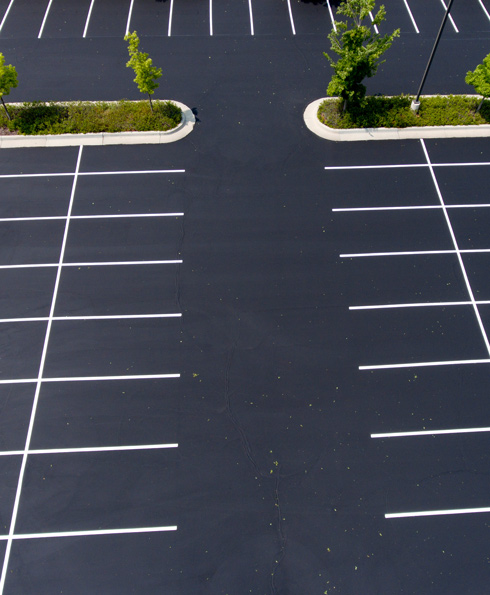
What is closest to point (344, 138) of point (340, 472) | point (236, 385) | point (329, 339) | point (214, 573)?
point (329, 339)

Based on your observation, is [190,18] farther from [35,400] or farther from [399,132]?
[35,400]

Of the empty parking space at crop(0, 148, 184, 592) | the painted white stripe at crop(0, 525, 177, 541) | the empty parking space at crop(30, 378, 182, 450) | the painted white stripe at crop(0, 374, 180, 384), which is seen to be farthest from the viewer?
the painted white stripe at crop(0, 374, 180, 384)

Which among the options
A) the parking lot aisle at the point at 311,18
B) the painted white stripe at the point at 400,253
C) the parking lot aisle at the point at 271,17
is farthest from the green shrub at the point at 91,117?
the painted white stripe at the point at 400,253

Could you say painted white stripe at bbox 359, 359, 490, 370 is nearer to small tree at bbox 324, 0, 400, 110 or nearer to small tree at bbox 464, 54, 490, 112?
small tree at bbox 324, 0, 400, 110

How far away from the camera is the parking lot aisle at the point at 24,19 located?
2140 centimetres

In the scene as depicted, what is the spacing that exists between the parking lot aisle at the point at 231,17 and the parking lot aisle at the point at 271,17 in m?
0.41

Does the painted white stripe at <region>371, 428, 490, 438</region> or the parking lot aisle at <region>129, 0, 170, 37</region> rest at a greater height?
the parking lot aisle at <region>129, 0, 170, 37</region>

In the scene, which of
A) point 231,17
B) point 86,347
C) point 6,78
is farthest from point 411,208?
point 6,78

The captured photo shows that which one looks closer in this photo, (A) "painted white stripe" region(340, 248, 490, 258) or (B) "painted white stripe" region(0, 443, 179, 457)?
(B) "painted white stripe" region(0, 443, 179, 457)

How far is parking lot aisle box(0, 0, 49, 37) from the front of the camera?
21405mm

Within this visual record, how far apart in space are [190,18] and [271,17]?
3.71m

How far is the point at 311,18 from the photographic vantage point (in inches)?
862

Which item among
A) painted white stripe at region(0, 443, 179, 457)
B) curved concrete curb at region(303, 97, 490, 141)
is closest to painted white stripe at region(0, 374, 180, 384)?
painted white stripe at region(0, 443, 179, 457)

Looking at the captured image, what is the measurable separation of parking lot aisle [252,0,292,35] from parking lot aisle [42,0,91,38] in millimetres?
7897
